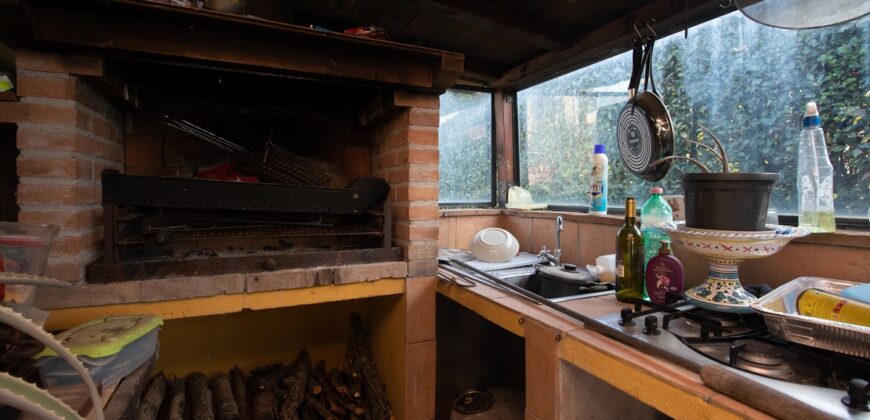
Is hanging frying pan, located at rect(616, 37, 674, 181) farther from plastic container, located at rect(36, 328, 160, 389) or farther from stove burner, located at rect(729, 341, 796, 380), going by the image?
plastic container, located at rect(36, 328, 160, 389)

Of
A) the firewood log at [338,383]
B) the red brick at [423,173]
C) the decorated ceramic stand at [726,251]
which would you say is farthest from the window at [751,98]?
the firewood log at [338,383]

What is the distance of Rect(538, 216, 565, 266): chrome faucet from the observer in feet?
4.98

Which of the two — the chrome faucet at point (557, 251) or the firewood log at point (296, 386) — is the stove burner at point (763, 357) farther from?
the firewood log at point (296, 386)

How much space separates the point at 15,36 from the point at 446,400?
67.9 inches

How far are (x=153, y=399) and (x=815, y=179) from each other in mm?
2041

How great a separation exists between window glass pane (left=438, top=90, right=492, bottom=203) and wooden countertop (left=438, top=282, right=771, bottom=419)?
104 cm

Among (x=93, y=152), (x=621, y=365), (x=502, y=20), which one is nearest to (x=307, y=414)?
(x=93, y=152)

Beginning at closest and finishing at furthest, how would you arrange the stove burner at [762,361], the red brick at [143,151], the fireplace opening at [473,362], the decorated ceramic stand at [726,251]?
the stove burner at [762,361]
the decorated ceramic stand at [726,251]
the red brick at [143,151]
the fireplace opening at [473,362]

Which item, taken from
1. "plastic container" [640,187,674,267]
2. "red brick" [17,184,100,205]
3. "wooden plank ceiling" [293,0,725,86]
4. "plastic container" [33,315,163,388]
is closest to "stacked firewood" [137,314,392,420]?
"plastic container" [33,315,163,388]

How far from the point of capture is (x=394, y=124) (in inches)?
58.4

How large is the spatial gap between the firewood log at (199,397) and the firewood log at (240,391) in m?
0.10

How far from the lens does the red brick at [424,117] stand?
1358 mm

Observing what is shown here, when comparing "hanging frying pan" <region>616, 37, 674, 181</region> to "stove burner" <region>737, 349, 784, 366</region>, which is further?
"hanging frying pan" <region>616, 37, 674, 181</region>

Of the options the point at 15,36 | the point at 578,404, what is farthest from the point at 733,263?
the point at 15,36
